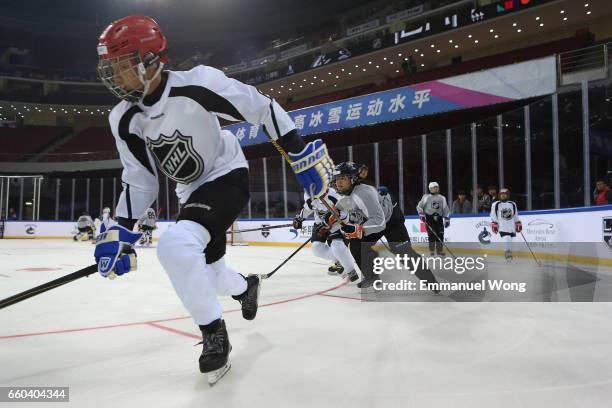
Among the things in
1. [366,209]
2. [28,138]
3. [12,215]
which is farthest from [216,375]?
[28,138]

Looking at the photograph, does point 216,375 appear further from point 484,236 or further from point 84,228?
point 84,228

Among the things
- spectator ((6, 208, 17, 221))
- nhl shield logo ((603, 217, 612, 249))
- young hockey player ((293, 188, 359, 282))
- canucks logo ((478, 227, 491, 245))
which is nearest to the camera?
young hockey player ((293, 188, 359, 282))

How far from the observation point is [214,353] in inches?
72.1

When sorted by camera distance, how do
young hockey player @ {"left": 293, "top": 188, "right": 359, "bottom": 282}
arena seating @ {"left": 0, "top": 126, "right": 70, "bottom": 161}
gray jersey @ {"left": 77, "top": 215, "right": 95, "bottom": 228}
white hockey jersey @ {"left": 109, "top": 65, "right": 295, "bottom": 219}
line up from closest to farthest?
white hockey jersey @ {"left": 109, "top": 65, "right": 295, "bottom": 219}, young hockey player @ {"left": 293, "top": 188, "right": 359, "bottom": 282}, gray jersey @ {"left": 77, "top": 215, "right": 95, "bottom": 228}, arena seating @ {"left": 0, "top": 126, "right": 70, "bottom": 161}

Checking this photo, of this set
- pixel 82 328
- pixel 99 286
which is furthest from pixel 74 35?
pixel 82 328

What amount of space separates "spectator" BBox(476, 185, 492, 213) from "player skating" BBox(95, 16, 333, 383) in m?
8.76

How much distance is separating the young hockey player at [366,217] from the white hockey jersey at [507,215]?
4.41m

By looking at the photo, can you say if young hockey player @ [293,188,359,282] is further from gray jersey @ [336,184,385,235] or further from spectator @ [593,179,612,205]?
spectator @ [593,179,612,205]

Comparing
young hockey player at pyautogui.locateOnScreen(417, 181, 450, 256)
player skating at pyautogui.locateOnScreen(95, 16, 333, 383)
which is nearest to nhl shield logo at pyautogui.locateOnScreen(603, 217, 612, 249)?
young hockey player at pyautogui.locateOnScreen(417, 181, 450, 256)

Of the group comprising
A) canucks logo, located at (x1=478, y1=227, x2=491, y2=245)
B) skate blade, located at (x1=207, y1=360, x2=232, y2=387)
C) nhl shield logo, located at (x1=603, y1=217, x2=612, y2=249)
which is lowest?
skate blade, located at (x1=207, y1=360, x2=232, y2=387)

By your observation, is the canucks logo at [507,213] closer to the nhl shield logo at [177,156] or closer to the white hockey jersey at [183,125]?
the white hockey jersey at [183,125]

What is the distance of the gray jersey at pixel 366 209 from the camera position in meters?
4.22

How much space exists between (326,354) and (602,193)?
7.24 metres

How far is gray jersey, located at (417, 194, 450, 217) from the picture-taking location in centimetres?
875
